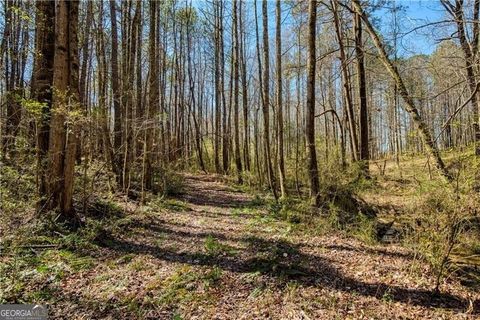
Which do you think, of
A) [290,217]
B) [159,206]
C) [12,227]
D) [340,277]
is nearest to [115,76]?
[159,206]

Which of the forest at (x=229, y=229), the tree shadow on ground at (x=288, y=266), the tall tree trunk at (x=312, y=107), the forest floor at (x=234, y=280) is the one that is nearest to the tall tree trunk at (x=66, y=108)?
the forest at (x=229, y=229)

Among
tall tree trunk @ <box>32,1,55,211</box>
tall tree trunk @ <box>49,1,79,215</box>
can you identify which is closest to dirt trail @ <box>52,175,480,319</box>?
tall tree trunk @ <box>49,1,79,215</box>

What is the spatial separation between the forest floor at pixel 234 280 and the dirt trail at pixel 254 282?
1 centimetres

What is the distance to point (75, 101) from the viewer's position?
550cm

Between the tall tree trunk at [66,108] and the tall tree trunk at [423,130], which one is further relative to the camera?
the tall tree trunk at [66,108]

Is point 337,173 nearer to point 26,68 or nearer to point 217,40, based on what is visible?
point 217,40

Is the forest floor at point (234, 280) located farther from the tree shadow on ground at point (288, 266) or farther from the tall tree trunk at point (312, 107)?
the tall tree trunk at point (312, 107)

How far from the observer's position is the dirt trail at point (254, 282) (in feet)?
11.8

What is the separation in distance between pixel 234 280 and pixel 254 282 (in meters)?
0.27

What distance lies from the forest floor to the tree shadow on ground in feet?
0.04

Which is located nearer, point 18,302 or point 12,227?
point 18,302

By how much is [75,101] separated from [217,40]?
1218cm

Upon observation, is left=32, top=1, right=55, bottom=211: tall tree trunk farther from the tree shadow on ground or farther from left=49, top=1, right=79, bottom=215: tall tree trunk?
the tree shadow on ground

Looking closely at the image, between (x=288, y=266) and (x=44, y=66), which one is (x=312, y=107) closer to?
(x=288, y=266)
